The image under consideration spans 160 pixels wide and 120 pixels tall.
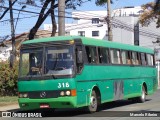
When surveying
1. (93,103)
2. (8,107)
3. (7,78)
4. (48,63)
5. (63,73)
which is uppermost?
(48,63)

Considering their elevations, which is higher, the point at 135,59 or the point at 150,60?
the point at 135,59

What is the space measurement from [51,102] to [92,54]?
A: 273 cm

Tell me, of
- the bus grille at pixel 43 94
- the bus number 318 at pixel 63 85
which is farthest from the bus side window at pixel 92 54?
the bus grille at pixel 43 94

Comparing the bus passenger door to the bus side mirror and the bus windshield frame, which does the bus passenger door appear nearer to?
the bus side mirror

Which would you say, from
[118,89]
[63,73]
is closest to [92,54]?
[63,73]

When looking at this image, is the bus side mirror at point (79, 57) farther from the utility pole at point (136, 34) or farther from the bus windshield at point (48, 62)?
the utility pole at point (136, 34)

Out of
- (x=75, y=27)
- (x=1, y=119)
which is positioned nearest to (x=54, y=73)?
(x=1, y=119)

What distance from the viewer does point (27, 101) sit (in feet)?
50.9

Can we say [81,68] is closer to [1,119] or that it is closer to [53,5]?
[1,119]

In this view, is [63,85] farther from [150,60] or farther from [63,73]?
[150,60]

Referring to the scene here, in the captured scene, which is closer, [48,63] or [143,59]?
[48,63]

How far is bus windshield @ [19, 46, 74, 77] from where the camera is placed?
15266 mm

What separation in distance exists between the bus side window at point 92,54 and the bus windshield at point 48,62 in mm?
1130

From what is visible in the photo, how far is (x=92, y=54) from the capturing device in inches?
658
